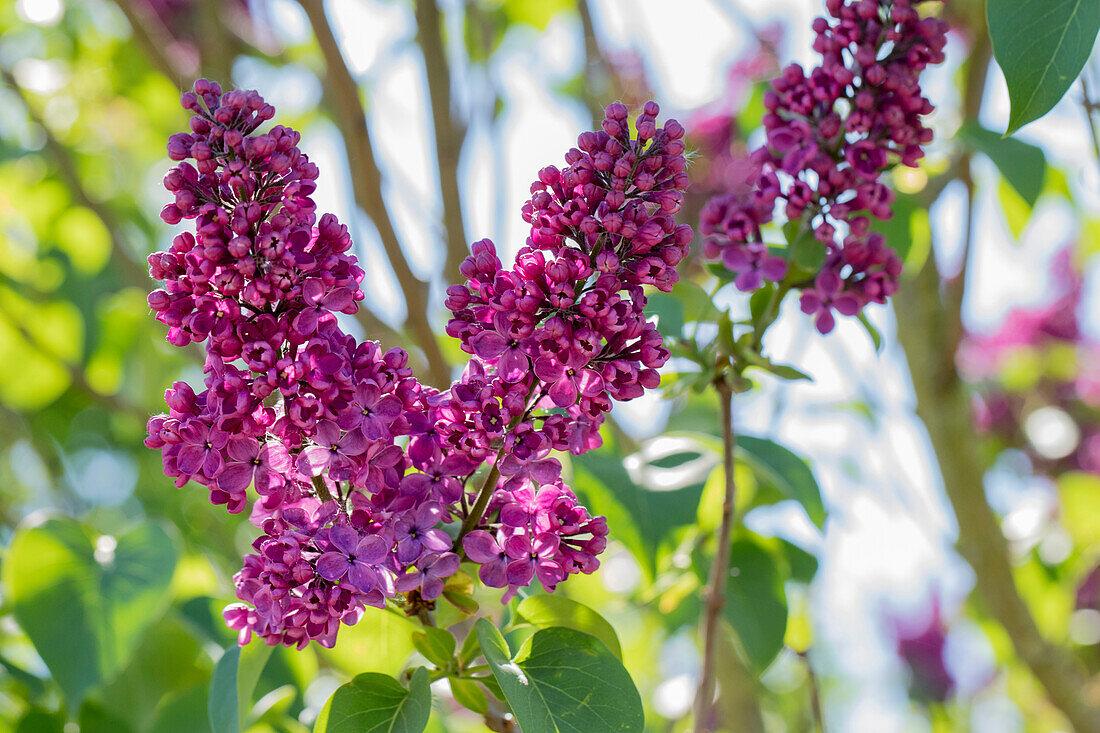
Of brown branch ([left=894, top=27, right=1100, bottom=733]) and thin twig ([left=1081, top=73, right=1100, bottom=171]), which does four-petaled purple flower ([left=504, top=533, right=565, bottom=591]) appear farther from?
brown branch ([left=894, top=27, right=1100, bottom=733])

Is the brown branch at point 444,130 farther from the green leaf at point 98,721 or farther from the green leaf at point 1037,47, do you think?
the green leaf at point 1037,47

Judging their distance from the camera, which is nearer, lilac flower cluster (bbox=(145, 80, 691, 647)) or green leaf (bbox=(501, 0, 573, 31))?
lilac flower cluster (bbox=(145, 80, 691, 647))

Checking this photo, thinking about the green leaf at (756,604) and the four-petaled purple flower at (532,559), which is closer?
the four-petaled purple flower at (532,559)

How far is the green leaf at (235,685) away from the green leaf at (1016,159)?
0.98 metres

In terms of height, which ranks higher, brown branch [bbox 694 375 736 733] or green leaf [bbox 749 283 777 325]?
green leaf [bbox 749 283 777 325]

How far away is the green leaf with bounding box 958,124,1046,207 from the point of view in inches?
44.3

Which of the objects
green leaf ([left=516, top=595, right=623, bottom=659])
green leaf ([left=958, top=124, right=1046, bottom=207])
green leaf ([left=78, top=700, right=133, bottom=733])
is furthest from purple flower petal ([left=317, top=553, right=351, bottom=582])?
green leaf ([left=958, top=124, right=1046, bottom=207])

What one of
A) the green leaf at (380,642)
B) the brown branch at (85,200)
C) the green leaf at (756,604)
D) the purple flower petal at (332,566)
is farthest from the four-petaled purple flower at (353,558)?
the brown branch at (85,200)

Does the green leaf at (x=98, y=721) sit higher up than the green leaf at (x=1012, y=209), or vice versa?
the green leaf at (x=1012, y=209)

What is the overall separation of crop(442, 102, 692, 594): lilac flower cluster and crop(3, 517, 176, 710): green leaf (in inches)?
22.4

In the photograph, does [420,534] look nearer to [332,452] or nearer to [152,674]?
[332,452]

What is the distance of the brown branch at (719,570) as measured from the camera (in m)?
0.86

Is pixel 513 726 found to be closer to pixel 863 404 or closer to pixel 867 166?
pixel 867 166

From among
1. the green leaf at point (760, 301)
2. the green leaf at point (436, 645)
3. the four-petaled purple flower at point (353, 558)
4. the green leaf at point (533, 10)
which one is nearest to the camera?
the four-petaled purple flower at point (353, 558)
